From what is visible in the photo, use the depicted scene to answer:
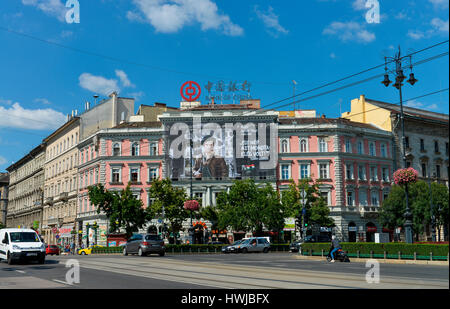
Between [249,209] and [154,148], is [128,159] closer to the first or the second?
[154,148]

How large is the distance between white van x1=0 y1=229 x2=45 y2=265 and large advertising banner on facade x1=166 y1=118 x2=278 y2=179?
35.8 meters

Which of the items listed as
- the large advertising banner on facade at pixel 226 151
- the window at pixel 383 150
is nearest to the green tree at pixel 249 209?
the large advertising banner on facade at pixel 226 151

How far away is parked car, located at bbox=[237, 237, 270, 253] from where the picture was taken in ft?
145

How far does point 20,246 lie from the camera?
2259 centimetres

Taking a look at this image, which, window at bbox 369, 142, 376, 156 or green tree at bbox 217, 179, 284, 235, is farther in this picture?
window at bbox 369, 142, 376, 156

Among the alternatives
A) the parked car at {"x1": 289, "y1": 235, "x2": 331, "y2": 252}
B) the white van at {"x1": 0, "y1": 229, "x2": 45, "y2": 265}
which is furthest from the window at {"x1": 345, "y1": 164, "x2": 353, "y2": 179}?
the white van at {"x1": 0, "y1": 229, "x2": 45, "y2": 265}

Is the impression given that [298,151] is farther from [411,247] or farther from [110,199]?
[411,247]

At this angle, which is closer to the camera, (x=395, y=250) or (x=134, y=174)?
(x=395, y=250)

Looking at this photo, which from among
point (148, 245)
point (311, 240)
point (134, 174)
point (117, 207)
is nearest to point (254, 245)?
point (311, 240)

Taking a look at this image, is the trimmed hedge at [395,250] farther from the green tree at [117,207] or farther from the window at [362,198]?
the window at [362,198]

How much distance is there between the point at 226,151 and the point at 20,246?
126ft

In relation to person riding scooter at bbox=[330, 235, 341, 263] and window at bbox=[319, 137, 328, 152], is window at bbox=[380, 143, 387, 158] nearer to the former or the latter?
window at bbox=[319, 137, 328, 152]

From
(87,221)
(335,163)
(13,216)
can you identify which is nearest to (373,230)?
(335,163)
